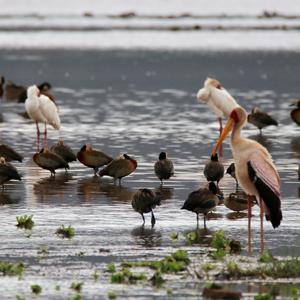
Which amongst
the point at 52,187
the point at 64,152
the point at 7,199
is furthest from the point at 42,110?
the point at 7,199

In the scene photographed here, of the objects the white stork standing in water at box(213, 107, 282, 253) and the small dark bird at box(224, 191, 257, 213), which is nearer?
the white stork standing in water at box(213, 107, 282, 253)

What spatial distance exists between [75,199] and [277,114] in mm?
12718

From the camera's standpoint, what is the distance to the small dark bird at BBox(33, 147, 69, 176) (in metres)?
18.6

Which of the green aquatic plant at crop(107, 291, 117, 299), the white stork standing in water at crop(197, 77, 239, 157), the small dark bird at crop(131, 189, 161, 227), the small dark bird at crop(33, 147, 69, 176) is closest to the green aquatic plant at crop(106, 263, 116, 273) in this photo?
the green aquatic plant at crop(107, 291, 117, 299)

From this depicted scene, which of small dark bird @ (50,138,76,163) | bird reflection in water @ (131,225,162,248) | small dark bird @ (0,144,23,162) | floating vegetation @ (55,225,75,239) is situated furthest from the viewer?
small dark bird @ (0,144,23,162)

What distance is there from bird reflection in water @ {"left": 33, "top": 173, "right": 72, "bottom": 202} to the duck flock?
177mm

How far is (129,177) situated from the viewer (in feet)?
61.2

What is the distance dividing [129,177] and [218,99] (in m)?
6.19

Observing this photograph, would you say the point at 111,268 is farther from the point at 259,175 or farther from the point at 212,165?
the point at 212,165

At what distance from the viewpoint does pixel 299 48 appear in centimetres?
5859

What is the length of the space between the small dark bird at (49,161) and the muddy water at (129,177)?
199mm

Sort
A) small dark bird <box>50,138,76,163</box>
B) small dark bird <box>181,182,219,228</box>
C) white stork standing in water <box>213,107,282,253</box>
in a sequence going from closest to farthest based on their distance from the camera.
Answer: white stork standing in water <box>213,107,282,253</box> → small dark bird <box>181,182,219,228</box> → small dark bird <box>50,138,76,163</box>

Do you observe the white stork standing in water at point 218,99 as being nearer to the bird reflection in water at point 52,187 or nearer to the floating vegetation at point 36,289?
the bird reflection in water at point 52,187

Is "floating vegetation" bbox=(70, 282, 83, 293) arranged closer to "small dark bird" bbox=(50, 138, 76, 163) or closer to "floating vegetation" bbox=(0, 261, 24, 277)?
"floating vegetation" bbox=(0, 261, 24, 277)
